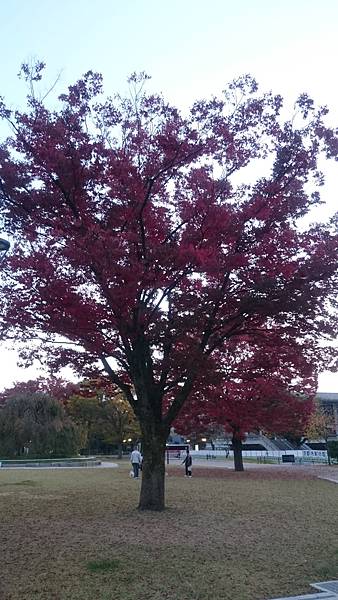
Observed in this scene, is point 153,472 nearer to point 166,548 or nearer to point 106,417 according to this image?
point 166,548

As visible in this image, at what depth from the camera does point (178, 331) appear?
10484mm

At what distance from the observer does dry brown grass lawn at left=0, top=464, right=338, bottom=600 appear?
5.81 metres

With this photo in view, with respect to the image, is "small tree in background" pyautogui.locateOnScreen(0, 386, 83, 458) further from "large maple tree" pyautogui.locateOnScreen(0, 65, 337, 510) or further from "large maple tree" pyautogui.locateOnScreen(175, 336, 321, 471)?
"large maple tree" pyautogui.locateOnScreen(0, 65, 337, 510)

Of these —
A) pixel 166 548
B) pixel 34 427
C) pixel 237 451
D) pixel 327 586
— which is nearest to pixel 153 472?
pixel 166 548

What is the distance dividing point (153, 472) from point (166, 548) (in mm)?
3878

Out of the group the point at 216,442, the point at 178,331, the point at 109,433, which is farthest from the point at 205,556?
the point at 216,442

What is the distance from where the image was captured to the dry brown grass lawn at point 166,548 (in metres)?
5.81

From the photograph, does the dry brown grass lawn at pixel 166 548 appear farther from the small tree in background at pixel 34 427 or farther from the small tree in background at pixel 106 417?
the small tree in background at pixel 106 417

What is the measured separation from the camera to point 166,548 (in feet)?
25.5

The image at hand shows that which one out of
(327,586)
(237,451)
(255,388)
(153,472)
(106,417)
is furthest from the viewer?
(106,417)

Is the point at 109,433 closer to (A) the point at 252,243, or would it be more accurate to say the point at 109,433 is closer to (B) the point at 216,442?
(B) the point at 216,442

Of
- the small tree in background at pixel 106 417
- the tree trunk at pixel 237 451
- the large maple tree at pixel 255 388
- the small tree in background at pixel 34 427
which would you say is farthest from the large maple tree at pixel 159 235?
the small tree in background at pixel 106 417

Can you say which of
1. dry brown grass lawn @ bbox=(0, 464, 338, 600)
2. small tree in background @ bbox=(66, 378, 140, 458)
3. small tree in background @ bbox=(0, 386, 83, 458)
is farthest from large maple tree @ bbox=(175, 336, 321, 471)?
small tree in background @ bbox=(66, 378, 140, 458)

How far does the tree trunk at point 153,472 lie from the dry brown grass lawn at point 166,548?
325mm
